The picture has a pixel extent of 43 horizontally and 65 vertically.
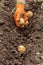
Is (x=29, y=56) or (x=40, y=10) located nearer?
(x=29, y=56)

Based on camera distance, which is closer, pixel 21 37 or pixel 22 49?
pixel 22 49

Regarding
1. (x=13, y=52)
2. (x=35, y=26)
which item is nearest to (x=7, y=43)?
(x=13, y=52)

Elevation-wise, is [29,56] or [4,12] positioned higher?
[4,12]

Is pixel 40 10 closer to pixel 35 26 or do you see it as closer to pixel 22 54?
pixel 35 26

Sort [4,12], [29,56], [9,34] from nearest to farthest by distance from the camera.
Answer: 1. [29,56]
2. [9,34]
3. [4,12]

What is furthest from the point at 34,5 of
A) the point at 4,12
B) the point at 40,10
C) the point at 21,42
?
the point at 21,42

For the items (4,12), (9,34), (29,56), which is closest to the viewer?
(29,56)
